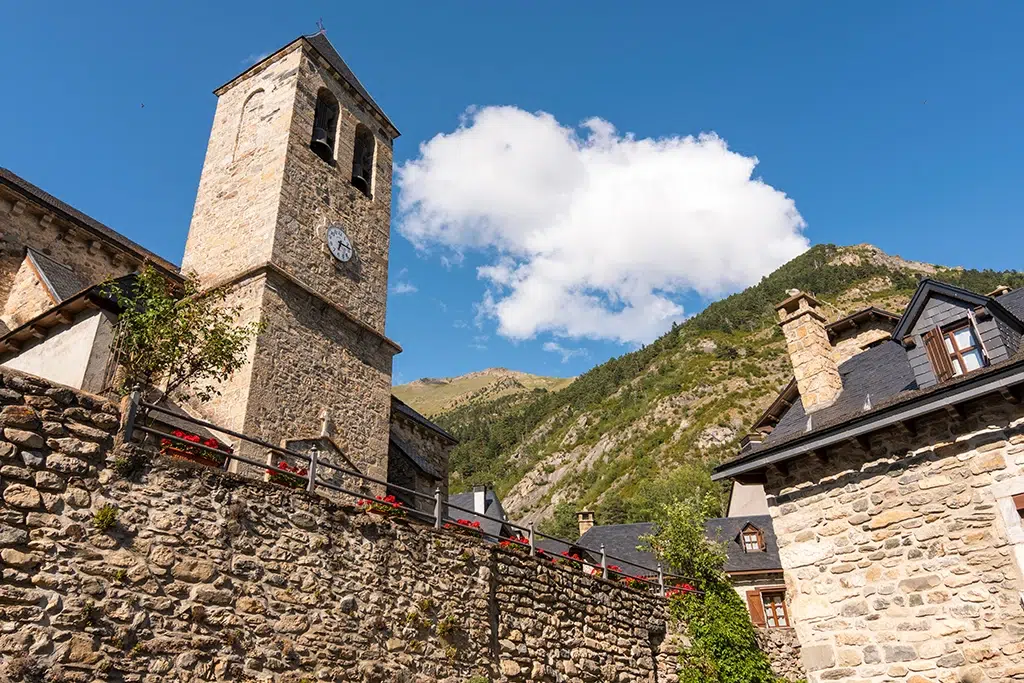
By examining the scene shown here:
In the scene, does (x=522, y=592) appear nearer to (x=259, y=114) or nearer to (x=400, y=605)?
(x=400, y=605)

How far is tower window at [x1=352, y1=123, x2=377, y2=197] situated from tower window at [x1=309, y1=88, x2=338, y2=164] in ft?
2.93

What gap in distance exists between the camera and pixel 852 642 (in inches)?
414

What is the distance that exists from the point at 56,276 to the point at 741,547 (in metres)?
23.6

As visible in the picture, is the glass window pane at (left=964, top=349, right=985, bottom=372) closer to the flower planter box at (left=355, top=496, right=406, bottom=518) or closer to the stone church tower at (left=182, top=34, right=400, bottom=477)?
the flower planter box at (left=355, top=496, right=406, bottom=518)

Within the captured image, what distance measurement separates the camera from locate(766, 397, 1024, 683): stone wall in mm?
9219

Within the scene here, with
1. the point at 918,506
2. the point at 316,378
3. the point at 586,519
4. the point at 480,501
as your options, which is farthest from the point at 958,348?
the point at 586,519

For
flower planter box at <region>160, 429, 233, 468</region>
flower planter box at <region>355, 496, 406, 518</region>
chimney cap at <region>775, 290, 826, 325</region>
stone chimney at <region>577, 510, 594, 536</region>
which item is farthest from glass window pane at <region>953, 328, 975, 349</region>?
stone chimney at <region>577, 510, 594, 536</region>

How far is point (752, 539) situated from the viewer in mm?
25328

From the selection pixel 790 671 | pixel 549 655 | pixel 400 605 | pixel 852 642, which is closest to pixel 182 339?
pixel 400 605

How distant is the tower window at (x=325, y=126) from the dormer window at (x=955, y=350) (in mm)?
15798

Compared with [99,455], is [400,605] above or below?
below

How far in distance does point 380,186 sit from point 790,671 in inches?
698

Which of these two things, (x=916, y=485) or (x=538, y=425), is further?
(x=538, y=425)

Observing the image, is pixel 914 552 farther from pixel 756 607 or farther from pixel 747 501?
pixel 747 501
